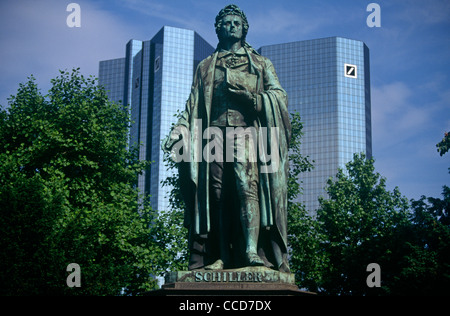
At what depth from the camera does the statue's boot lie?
11.8 m

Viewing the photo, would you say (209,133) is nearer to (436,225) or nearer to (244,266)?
(244,266)

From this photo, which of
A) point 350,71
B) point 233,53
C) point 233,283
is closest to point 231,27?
point 233,53

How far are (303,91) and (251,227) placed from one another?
108599 mm

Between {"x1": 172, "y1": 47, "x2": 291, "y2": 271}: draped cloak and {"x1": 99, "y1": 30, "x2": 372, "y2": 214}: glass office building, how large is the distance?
89364mm

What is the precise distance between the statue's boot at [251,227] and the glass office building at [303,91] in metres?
90.2

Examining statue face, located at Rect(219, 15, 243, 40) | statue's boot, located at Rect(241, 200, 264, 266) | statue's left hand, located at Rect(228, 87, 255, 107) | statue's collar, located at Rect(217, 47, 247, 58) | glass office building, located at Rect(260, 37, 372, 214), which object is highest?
glass office building, located at Rect(260, 37, 372, 214)

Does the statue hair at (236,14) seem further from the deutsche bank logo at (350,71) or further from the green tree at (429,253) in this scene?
the deutsche bank logo at (350,71)

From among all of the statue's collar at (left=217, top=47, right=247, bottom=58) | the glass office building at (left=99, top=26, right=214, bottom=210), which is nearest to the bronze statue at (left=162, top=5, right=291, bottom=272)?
the statue's collar at (left=217, top=47, right=247, bottom=58)

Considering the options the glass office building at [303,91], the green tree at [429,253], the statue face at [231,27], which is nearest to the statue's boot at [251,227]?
the statue face at [231,27]

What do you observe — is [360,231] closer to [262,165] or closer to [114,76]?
[262,165]

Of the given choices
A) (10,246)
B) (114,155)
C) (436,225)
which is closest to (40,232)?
(10,246)

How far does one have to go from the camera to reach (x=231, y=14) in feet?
43.8

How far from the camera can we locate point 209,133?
41.9ft

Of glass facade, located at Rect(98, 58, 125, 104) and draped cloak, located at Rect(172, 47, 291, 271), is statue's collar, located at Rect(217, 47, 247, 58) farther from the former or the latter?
Answer: glass facade, located at Rect(98, 58, 125, 104)
